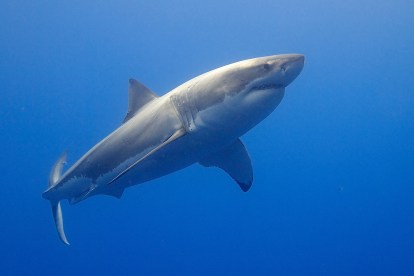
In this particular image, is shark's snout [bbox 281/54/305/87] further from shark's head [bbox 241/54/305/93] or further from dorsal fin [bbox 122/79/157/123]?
dorsal fin [bbox 122/79/157/123]

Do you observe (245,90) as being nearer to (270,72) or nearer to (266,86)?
(266,86)

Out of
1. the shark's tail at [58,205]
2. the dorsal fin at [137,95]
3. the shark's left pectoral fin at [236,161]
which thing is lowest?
the shark's left pectoral fin at [236,161]

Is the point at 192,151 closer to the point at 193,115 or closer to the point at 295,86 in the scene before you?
the point at 193,115

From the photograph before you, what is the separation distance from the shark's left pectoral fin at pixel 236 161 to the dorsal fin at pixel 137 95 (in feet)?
4.18

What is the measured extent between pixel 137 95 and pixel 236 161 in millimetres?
1765

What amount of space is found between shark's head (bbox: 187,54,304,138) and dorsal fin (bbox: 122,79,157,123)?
1444mm

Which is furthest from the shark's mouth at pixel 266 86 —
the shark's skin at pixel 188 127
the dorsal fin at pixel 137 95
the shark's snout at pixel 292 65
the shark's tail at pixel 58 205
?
the shark's tail at pixel 58 205

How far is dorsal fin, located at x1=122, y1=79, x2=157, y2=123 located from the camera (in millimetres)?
5645

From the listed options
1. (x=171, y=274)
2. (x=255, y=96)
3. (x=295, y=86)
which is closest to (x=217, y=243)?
(x=171, y=274)

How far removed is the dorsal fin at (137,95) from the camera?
18.5 ft

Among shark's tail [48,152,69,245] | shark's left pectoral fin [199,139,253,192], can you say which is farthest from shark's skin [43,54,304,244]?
shark's tail [48,152,69,245]

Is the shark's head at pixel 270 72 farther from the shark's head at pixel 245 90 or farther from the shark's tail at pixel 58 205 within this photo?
the shark's tail at pixel 58 205

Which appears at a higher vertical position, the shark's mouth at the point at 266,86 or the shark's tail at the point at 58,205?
the shark's tail at the point at 58,205

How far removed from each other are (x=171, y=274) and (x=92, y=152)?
26.1m
